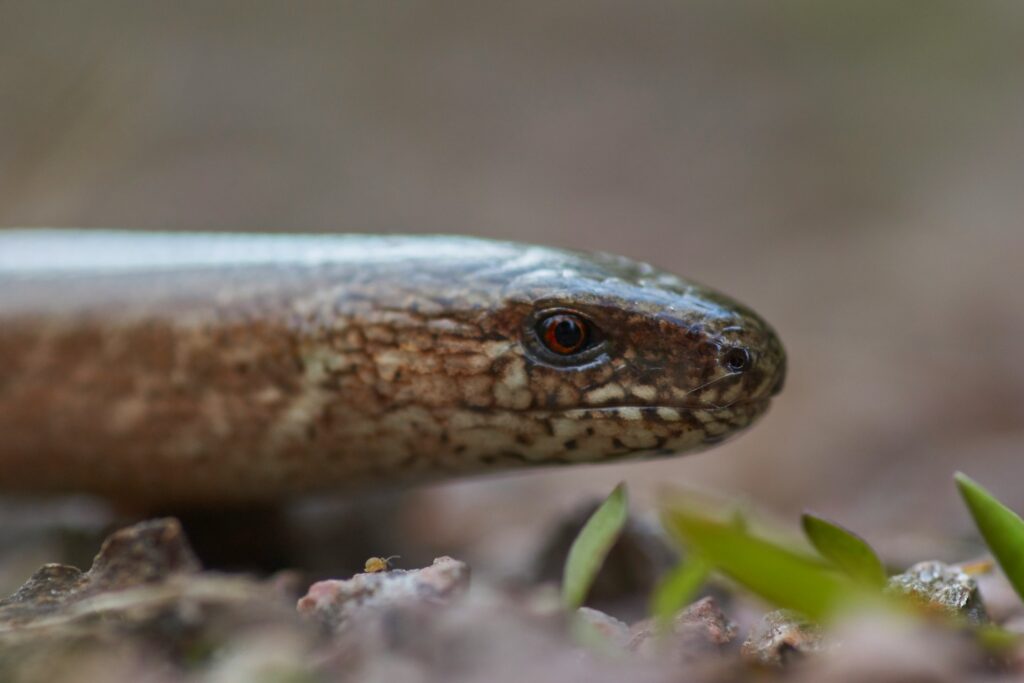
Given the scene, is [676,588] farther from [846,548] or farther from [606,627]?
[846,548]

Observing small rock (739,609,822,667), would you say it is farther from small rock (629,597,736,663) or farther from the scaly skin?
the scaly skin

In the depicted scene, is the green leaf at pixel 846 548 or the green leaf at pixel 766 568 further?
the green leaf at pixel 846 548

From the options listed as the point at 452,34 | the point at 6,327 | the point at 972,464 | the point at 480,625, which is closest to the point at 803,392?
the point at 972,464

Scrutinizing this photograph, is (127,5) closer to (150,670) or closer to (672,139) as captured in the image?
(672,139)

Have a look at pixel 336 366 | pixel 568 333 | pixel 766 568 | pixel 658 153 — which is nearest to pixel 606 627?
pixel 766 568

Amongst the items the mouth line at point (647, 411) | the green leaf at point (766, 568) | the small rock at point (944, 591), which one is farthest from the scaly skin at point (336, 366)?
the green leaf at point (766, 568)

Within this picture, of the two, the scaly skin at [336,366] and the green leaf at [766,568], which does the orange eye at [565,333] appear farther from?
the green leaf at [766,568]
